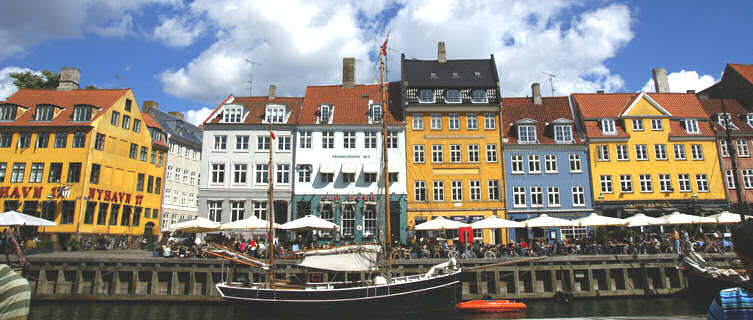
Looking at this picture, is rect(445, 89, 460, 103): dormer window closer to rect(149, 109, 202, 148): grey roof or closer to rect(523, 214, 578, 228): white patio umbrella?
rect(523, 214, 578, 228): white patio umbrella

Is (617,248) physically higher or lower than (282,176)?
lower

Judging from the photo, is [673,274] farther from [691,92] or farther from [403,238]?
[691,92]

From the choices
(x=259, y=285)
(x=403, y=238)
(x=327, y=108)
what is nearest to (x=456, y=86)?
(x=327, y=108)

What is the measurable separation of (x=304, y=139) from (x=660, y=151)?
30.0 metres

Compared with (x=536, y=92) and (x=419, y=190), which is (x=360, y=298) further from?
(x=536, y=92)

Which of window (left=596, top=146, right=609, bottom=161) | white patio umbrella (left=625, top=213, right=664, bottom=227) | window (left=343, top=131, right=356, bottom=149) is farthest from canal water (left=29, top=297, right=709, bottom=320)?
window (left=343, top=131, right=356, bottom=149)

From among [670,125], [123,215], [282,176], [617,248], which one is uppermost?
[670,125]

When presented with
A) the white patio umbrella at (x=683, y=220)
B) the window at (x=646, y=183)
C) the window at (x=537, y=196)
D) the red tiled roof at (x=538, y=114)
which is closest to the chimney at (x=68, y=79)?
the red tiled roof at (x=538, y=114)

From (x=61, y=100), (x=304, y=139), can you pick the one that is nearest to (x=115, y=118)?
(x=61, y=100)

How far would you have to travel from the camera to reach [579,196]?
35.6 meters

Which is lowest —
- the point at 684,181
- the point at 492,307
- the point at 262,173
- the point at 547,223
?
the point at 492,307

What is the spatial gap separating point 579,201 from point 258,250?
84.5 ft

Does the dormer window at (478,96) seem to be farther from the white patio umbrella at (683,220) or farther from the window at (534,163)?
the white patio umbrella at (683,220)

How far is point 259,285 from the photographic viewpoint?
2127 cm
